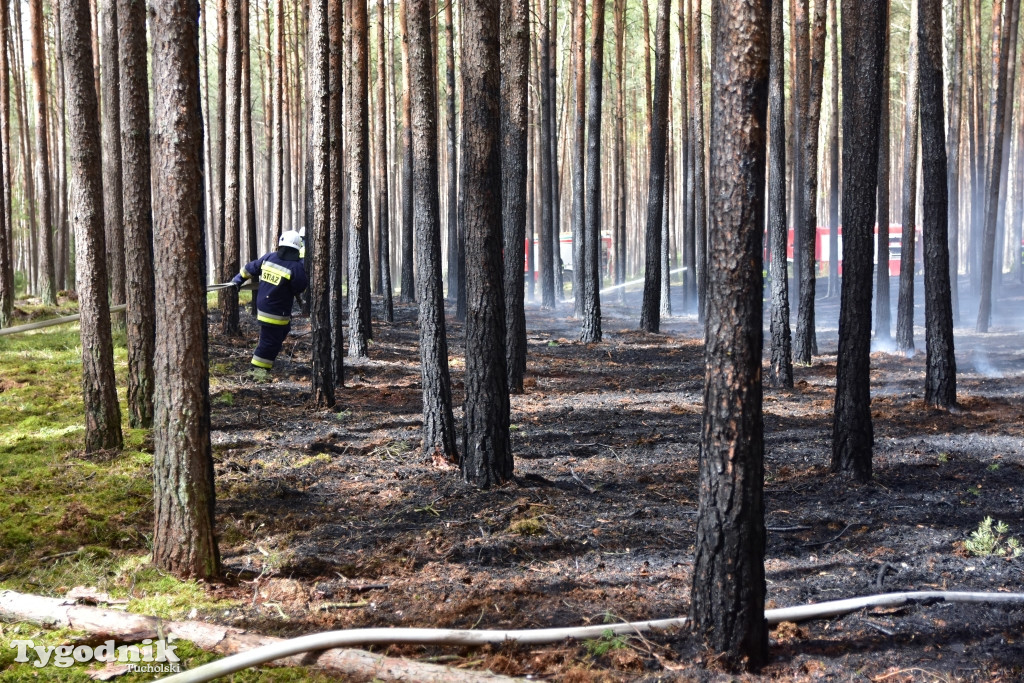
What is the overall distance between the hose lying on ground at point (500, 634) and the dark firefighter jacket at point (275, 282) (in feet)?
25.3

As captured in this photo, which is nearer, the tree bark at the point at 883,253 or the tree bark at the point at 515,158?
the tree bark at the point at 515,158

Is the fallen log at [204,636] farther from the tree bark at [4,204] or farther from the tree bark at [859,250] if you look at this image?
the tree bark at [4,204]

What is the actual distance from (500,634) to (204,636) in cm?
133

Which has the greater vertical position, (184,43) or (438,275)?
(184,43)

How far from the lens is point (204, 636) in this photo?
391 centimetres

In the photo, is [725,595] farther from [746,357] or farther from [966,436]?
[966,436]

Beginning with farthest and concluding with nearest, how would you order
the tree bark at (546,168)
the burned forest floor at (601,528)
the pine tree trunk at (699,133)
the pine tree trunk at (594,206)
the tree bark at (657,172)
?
1. the tree bark at (546,168)
2. the pine tree trunk at (699,133)
3. the tree bark at (657,172)
4. the pine tree trunk at (594,206)
5. the burned forest floor at (601,528)

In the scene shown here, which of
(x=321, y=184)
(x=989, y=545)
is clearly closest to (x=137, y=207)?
(x=321, y=184)

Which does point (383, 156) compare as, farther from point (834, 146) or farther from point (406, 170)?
point (834, 146)

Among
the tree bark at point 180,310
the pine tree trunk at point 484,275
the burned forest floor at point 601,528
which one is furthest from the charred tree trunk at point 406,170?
the tree bark at point 180,310

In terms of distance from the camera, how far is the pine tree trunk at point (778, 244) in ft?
39.4

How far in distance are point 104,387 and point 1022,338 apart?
1887 centimetres

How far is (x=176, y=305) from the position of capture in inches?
188

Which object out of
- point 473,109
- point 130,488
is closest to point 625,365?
point 473,109
